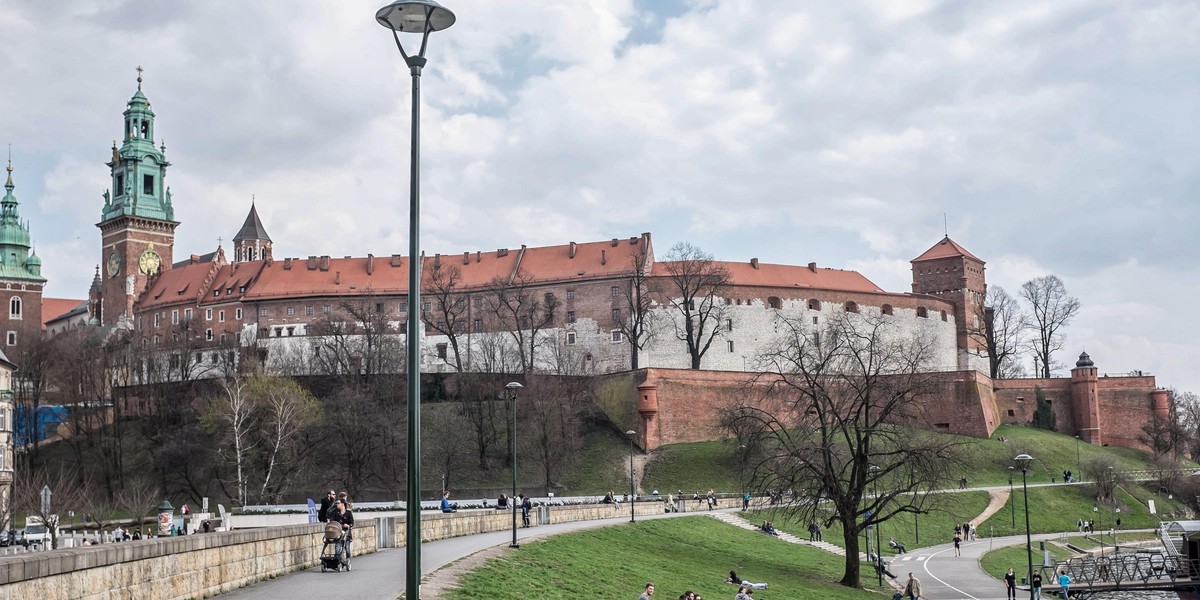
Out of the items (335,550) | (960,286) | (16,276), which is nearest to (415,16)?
(335,550)

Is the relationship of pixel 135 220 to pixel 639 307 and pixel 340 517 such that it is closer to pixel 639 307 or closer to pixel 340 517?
pixel 639 307

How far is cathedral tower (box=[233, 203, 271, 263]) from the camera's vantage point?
14850 cm

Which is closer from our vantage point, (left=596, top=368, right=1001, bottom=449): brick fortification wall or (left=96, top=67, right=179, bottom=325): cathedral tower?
(left=596, top=368, right=1001, bottom=449): brick fortification wall

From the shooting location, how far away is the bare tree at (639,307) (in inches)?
3622

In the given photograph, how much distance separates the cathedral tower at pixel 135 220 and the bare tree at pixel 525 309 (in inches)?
1467

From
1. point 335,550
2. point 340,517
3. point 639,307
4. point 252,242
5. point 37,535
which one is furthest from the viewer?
point 252,242

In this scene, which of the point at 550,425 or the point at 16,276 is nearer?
the point at 550,425

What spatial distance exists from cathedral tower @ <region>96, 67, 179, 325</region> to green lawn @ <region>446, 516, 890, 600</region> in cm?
7944

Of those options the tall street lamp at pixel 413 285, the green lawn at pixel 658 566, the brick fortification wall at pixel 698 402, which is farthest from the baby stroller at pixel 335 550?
the brick fortification wall at pixel 698 402

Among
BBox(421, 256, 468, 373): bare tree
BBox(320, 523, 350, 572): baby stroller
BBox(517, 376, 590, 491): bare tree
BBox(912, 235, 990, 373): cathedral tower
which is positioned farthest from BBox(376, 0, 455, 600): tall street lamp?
BBox(912, 235, 990, 373): cathedral tower

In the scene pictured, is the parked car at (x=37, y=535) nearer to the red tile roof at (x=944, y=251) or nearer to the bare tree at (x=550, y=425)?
the bare tree at (x=550, y=425)

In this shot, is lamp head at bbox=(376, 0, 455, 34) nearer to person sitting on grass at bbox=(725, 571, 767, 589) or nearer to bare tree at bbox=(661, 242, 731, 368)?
person sitting on grass at bbox=(725, 571, 767, 589)

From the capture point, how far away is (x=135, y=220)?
11356 cm

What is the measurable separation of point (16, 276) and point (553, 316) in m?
61.2
